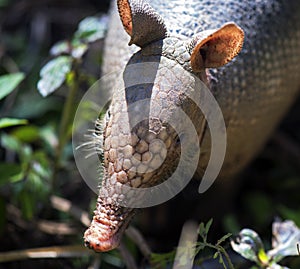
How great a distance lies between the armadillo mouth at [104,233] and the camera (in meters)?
1.78

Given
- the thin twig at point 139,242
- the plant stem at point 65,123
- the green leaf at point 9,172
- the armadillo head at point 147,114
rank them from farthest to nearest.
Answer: the plant stem at point 65,123 < the green leaf at point 9,172 < the thin twig at point 139,242 < the armadillo head at point 147,114

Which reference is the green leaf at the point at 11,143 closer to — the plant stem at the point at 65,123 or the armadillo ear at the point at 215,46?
the plant stem at the point at 65,123

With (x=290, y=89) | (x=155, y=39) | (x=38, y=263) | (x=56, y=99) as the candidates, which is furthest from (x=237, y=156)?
(x=56, y=99)

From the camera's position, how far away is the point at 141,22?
1.85 m

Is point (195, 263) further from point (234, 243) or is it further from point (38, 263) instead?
point (38, 263)

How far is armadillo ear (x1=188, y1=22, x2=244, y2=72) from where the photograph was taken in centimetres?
180

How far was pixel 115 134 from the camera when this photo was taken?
5.85 ft

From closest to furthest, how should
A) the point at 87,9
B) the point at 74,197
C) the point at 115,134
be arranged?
the point at 115,134
the point at 74,197
the point at 87,9

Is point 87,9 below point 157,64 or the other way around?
below

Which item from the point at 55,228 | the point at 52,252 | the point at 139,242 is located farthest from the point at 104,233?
the point at 55,228

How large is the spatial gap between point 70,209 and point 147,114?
3.77ft

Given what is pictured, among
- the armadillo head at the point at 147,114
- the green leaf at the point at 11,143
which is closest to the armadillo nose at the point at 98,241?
the armadillo head at the point at 147,114

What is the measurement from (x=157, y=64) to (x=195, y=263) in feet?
2.71

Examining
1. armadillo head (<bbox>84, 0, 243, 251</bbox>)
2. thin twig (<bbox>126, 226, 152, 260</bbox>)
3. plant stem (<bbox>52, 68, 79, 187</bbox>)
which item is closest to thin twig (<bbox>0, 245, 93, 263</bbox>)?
thin twig (<bbox>126, 226, 152, 260</bbox>)
